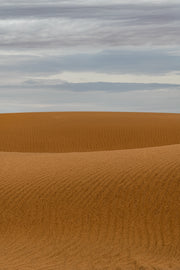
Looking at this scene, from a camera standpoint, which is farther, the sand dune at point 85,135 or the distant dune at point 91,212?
the sand dune at point 85,135

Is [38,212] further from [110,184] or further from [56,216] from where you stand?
[110,184]

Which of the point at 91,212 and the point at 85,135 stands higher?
the point at 85,135

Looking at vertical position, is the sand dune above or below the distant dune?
above

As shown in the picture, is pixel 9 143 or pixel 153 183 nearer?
pixel 153 183

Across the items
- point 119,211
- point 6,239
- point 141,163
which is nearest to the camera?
point 6,239

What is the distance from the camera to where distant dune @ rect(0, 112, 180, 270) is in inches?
354

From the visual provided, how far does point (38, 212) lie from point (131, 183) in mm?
2816

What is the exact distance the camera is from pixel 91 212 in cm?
1112

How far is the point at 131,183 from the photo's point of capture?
477 inches

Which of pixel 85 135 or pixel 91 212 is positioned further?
pixel 85 135

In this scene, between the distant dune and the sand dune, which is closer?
the distant dune

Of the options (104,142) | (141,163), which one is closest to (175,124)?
(104,142)

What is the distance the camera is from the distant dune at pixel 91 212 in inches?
354

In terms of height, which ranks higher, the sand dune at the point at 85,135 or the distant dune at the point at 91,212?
the sand dune at the point at 85,135
